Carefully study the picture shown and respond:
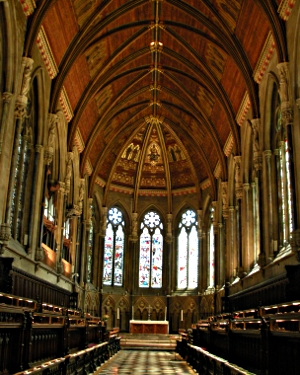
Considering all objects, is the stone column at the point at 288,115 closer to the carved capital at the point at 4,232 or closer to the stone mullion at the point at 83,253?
the carved capital at the point at 4,232

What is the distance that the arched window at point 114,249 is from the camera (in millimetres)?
36562

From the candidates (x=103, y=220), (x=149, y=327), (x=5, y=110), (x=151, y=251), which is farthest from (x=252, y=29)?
(x=151, y=251)

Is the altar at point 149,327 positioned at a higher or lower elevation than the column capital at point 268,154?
lower

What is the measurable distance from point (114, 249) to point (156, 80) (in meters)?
13.3

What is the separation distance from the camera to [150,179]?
38719 mm

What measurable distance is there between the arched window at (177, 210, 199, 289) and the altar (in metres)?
4.84

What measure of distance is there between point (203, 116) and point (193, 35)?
6445 millimetres

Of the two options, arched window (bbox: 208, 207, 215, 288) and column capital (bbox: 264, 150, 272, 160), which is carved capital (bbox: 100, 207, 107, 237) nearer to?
arched window (bbox: 208, 207, 215, 288)

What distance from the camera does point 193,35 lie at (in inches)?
975

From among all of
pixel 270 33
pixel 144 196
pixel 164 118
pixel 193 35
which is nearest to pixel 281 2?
pixel 270 33

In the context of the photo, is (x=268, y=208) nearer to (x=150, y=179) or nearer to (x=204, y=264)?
(x=204, y=264)

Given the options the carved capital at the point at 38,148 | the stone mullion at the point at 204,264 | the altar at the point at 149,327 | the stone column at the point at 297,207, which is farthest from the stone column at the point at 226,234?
the stone column at the point at 297,207

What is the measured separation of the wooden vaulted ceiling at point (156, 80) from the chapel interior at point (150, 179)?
0.32 ft

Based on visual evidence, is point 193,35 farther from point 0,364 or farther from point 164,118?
point 0,364
